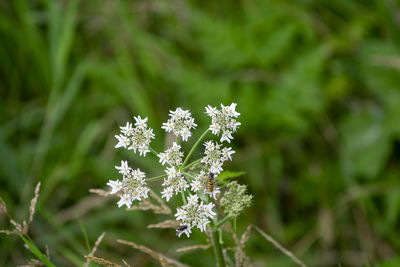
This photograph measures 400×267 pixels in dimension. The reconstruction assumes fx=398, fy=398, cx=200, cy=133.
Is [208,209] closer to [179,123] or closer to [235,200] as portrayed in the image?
[235,200]

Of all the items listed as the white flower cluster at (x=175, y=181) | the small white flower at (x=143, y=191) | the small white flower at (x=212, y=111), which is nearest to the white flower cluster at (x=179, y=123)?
the small white flower at (x=212, y=111)

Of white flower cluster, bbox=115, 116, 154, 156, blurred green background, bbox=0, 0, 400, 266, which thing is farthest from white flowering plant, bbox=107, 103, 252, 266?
blurred green background, bbox=0, 0, 400, 266

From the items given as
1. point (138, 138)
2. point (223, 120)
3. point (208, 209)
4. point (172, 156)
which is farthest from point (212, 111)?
point (208, 209)

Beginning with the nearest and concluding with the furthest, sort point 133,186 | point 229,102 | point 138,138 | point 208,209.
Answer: point 208,209
point 133,186
point 138,138
point 229,102

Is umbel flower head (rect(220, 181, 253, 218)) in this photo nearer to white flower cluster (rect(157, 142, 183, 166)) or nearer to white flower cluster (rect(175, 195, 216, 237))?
white flower cluster (rect(175, 195, 216, 237))

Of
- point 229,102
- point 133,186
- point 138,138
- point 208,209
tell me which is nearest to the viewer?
point 208,209

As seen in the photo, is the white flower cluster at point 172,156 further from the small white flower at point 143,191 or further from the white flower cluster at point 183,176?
the small white flower at point 143,191
